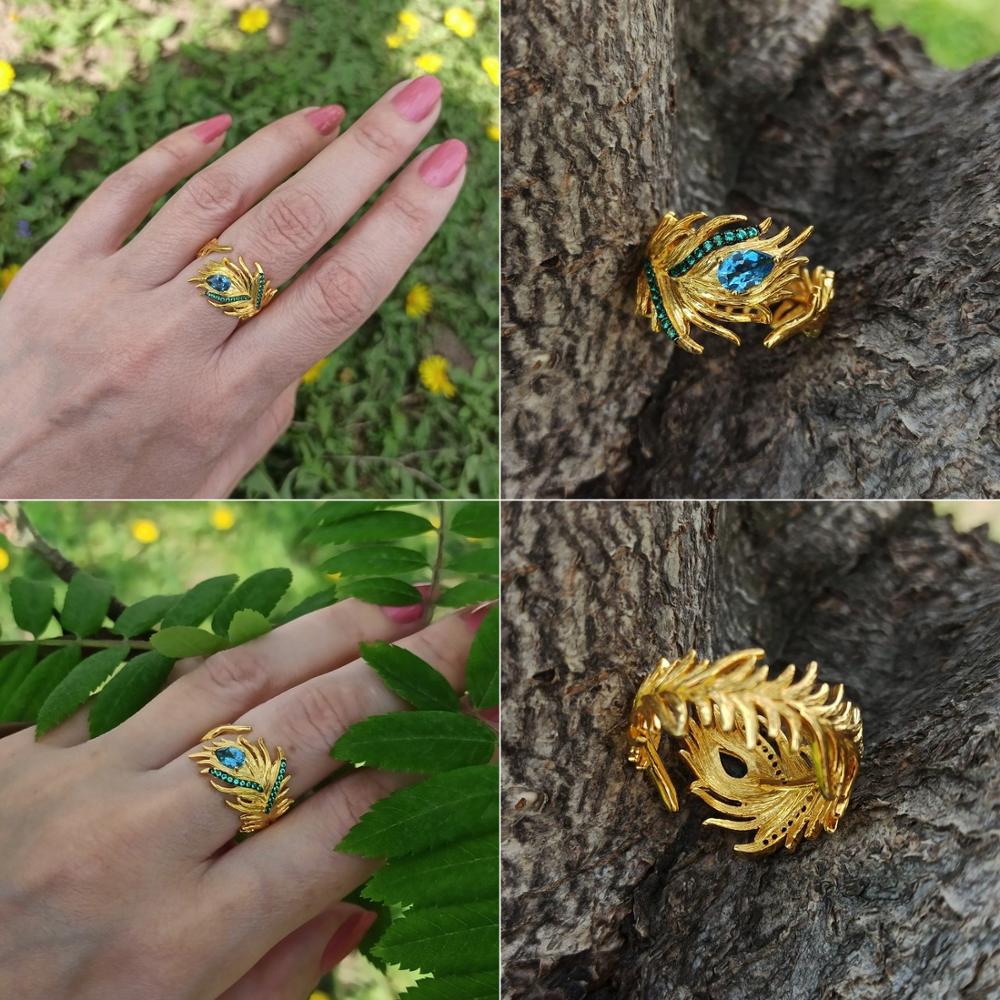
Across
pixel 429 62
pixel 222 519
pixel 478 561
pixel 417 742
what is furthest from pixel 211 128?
pixel 417 742

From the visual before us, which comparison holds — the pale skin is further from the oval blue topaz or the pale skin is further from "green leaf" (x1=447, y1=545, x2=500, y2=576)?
the oval blue topaz

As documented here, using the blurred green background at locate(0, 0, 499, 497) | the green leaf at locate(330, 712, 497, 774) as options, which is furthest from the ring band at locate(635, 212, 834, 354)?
the green leaf at locate(330, 712, 497, 774)

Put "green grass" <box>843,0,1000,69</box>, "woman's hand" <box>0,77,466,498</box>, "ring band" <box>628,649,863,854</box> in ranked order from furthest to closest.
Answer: "green grass" <box>843,0,1000,69</box>, "woman's hand" <box>0,77,466,498</box>, "ring band" <box>628,649,863,854</box>

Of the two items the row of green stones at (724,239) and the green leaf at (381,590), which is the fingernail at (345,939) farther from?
the row of green stones at (724,239)

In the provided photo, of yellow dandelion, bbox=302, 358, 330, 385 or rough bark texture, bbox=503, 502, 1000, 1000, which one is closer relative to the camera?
rough bark texture, bbox=503, 502, 1000, 1000

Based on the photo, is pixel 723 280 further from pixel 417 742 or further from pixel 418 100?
pixel 417 742
